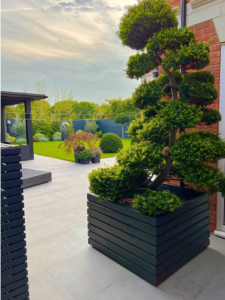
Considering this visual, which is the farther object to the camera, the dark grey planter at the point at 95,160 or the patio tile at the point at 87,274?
the dark grey planter at the point at 95,160

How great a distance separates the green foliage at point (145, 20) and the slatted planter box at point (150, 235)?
68.3 inches

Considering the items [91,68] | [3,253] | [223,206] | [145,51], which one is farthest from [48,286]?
[91,68]

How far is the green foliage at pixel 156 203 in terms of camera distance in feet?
6.31

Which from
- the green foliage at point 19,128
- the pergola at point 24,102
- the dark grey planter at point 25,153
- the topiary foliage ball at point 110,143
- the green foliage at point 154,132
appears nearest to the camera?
the green foliage at point 154,132

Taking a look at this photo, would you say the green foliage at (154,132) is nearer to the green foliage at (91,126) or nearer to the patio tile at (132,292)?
the patio tile at (132,292)

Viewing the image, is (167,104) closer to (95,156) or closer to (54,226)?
(54,226)

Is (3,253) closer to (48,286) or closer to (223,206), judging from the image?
(48,286)

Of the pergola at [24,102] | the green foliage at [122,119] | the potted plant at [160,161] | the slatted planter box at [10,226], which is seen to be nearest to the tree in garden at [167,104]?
the potted plant at [160,161]

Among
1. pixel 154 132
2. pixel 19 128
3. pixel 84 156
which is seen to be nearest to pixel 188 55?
pixel 154 132

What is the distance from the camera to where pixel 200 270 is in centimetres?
219

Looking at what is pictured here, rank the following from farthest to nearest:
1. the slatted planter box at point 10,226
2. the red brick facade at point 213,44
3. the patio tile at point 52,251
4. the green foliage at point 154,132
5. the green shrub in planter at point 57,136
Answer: the green shrub in planter at point 57,136, the red brick facade at point 213,44, the patio tile at point 52,251, the green foliage at point 154,132, the slatted planter box at point 10,226

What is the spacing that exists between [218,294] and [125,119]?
2072 centimetres

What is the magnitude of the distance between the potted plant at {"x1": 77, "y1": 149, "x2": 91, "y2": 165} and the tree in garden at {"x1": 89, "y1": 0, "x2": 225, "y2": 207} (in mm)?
6226

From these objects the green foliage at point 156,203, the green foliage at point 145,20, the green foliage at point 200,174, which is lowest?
the green foliage at point 156,203
